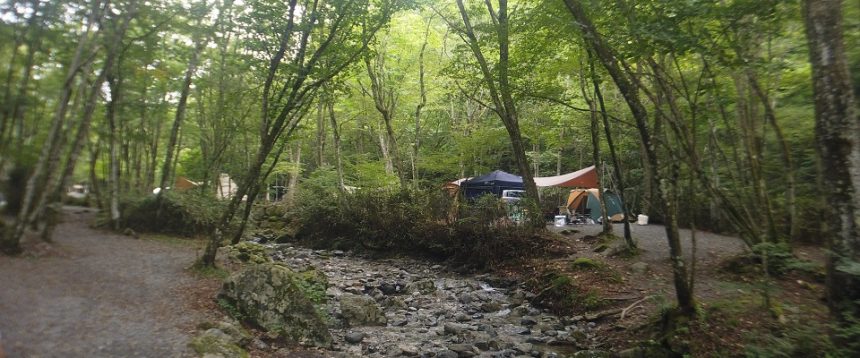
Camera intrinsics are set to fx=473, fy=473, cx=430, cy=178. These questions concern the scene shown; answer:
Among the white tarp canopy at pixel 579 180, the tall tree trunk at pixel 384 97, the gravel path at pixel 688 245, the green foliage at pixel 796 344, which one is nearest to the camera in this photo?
the green foliage at pixel 796 344

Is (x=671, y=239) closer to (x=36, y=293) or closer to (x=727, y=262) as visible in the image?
(x=727, y=262)

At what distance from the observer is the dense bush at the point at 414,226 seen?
497 inches

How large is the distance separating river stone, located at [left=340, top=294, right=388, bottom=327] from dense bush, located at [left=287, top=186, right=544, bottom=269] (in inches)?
188

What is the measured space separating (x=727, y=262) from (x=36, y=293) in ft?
36.0

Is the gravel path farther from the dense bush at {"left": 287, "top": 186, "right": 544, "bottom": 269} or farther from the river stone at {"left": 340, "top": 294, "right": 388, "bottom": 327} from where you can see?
the river stone at {"left": 340, "top": 294, "right": 388, "bottom": 327}

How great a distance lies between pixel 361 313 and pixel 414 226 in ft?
21.8

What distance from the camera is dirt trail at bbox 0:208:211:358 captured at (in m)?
4.91

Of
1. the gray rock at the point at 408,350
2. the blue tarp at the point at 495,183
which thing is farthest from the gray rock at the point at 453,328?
the blue tarp at the point at 495,183

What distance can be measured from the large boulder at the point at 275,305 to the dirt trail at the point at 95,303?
0.59 m

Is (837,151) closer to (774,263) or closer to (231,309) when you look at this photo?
(774,263)

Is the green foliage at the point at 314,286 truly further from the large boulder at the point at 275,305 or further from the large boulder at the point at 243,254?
the large boulder at the point at 243,254

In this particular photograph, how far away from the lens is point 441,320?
8820mm

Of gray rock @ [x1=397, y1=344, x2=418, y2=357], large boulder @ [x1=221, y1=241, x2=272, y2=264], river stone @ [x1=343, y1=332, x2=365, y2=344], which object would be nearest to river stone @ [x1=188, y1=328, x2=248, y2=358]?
river stone @ [x1=343, y1=332, x2=365, y2=344]

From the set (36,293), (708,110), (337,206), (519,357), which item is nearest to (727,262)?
(708,110)
